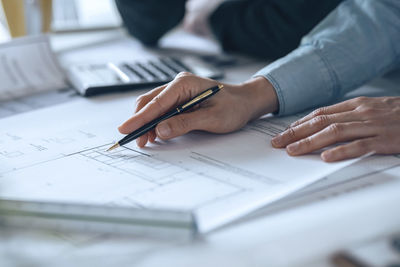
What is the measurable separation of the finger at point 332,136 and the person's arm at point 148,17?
791 millimetres

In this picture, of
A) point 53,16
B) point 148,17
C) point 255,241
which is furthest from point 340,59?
point 53,16

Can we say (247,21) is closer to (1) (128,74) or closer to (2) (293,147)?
(1) (128,74)

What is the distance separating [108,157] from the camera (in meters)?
0.66

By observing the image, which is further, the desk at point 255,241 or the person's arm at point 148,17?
the person's arm at point 148,17

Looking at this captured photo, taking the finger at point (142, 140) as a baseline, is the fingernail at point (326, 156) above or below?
below

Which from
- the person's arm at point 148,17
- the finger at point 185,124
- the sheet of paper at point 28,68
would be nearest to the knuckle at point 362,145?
the finger at point 185,124

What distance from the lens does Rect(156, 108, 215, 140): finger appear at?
70cm

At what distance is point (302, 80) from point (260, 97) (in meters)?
0.10

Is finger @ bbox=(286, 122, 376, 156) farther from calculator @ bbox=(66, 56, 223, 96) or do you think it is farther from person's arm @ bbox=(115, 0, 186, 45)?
person's arm @ bbox=(115, 0, 186, 45)

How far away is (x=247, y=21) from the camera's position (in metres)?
1.22

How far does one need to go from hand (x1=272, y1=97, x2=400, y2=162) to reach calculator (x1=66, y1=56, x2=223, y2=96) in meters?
0.38

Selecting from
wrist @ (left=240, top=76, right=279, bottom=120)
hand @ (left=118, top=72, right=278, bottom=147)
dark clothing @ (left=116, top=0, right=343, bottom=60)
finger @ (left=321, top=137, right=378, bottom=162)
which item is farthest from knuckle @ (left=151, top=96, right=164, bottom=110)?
dark clothing @ (left=116, top=0, right=343, bottom=60)

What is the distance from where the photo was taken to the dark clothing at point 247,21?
1105 millimetres

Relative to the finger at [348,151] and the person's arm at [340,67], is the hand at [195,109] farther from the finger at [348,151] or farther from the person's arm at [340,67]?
the finger at [348,151]
